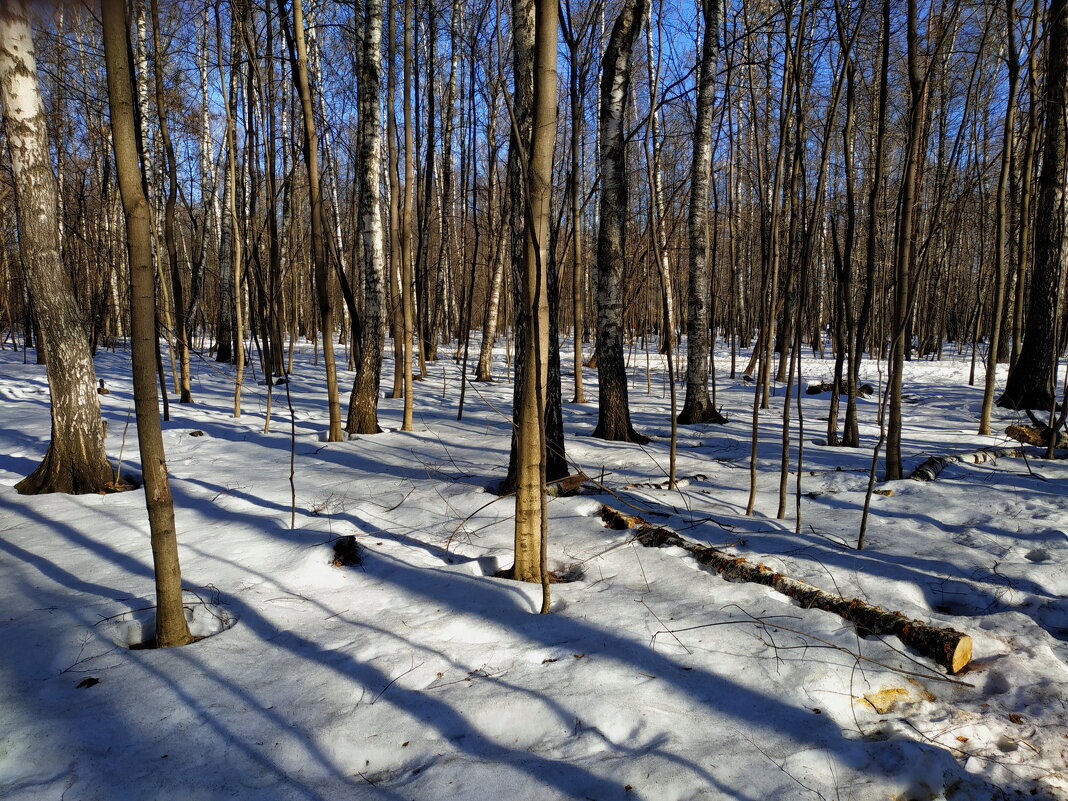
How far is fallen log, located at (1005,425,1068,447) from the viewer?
5.48 m

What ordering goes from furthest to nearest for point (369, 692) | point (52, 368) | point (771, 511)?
point (52, 368) → point (771, 511) → point (369, 692)

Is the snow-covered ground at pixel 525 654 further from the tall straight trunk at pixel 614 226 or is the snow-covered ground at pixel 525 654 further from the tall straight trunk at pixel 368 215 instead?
the tall straight trunk at pixel 368 215

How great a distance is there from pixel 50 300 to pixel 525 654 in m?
4.59

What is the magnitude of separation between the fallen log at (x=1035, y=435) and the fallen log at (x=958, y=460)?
14.4 inches

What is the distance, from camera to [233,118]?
7.16 m

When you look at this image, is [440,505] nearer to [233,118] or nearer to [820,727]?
[820,727]

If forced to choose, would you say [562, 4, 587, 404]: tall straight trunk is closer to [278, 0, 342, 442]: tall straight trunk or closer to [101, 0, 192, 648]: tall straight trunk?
[101, 0, 192, 648]: tall straight trunk

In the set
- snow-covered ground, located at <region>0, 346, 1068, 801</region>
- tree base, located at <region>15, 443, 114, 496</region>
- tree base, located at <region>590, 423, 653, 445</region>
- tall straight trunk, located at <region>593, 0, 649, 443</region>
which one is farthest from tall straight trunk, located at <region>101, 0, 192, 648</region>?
tree base, located at <region>590, 423, 653, 445</region>

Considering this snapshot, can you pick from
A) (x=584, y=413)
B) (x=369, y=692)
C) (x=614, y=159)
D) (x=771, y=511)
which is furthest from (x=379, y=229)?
(x=369, y=692)

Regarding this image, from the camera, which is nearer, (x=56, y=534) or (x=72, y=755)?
(x=72, y=755)

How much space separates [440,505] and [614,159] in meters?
3.81

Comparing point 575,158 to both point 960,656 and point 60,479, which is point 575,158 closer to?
point 960,656

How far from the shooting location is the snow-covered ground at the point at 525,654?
1.80m

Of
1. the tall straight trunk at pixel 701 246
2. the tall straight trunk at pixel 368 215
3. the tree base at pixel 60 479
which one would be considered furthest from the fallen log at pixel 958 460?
the tree base at pixel 60 479
